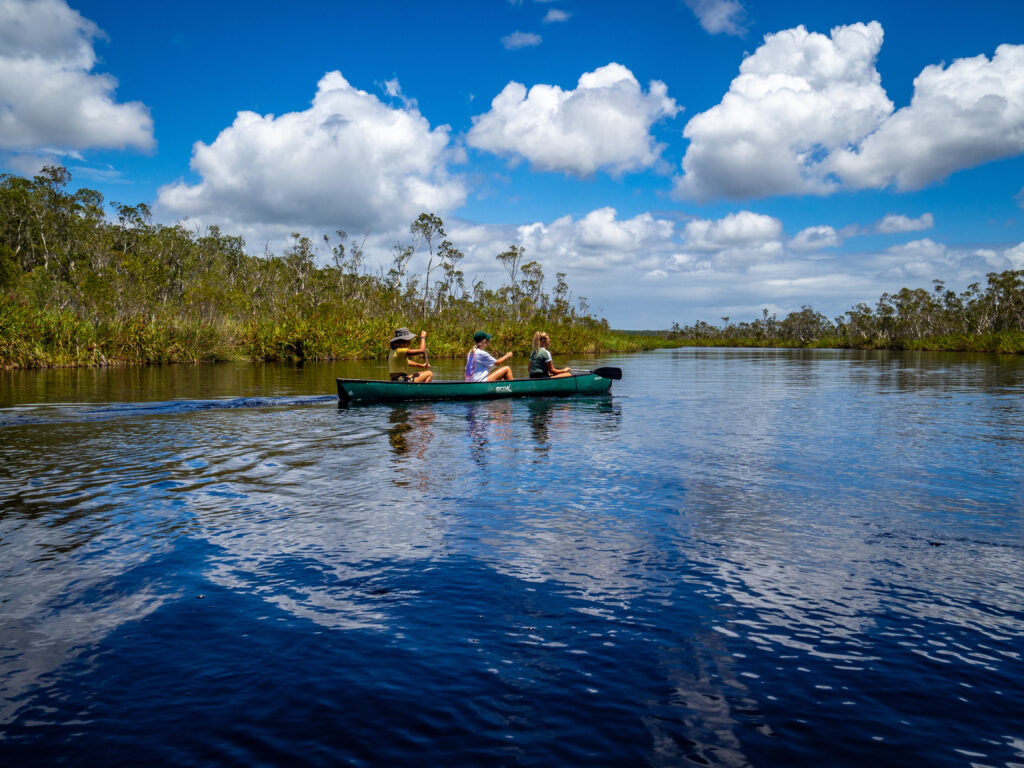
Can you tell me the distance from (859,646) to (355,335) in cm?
3420

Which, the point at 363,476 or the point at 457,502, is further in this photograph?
the point at 363,476

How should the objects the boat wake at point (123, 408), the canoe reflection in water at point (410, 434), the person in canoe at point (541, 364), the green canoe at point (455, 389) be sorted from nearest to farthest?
the canoe reflection in water at point (410, 434)
the boat wake at point (123, 408)
the green canoe at point (455, 389)
the person in canoe at point (541, 364)

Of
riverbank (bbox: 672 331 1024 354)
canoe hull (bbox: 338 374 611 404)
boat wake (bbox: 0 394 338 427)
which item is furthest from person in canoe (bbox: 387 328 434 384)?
riverbank (bbox: 672 331 1024 354)

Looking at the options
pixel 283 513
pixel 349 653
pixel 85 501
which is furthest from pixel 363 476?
pixel 349 653

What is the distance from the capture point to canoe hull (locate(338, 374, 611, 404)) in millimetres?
14805

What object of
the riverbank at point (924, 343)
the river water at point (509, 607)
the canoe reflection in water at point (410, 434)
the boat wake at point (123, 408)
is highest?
the riverbank at point (924, 343)

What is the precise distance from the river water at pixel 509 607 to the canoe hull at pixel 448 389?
5033 mm

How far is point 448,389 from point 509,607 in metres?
11.2

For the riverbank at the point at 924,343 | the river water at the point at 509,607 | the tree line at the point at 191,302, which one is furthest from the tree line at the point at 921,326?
the river water at the point at 509,607

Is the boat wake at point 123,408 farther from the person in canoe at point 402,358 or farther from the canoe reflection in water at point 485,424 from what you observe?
the canoe reflection in water at point 485,424

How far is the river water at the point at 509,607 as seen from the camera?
2971mm

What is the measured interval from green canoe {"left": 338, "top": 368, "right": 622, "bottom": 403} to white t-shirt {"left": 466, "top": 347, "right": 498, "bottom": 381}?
0.75m

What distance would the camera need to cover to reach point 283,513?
6.52 meters

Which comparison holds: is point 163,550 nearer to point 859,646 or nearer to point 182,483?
point 182,483
